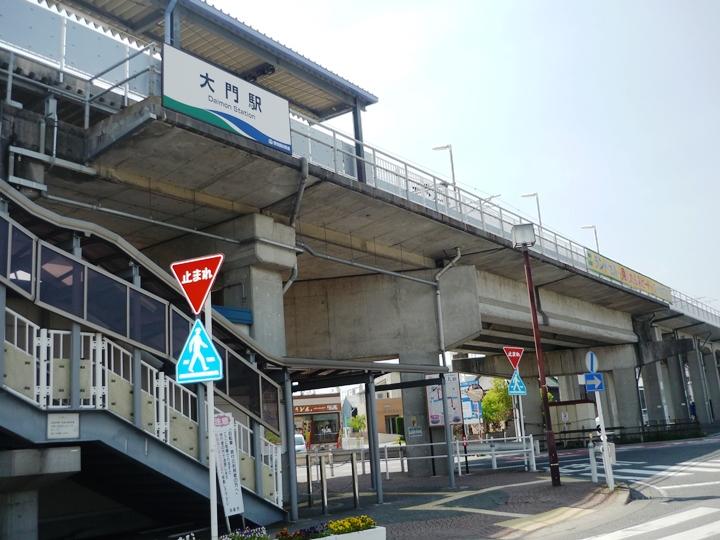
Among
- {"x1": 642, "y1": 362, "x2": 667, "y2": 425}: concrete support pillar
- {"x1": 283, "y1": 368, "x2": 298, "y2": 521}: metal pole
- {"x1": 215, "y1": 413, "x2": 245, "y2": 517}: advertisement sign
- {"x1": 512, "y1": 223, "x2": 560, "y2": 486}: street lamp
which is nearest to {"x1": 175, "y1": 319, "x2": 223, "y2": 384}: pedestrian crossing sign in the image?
{"x1": 215, "y1": 413, "x2": 245, "y2": 517}: advertisement sign

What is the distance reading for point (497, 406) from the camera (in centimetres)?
7794

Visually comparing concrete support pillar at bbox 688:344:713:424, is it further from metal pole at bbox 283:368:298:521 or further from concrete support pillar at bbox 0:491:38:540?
concrete support pillar at bbox 0:491:38:540

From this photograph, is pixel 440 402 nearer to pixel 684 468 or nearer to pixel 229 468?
pixel 684 468

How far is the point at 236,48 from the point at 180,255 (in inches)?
235

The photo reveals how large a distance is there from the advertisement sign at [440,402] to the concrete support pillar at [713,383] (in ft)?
147

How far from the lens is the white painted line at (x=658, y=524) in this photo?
1037 centimetres

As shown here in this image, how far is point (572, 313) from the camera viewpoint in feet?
113

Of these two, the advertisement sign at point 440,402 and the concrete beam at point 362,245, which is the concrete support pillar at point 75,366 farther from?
the advertisement sign at point 440,402

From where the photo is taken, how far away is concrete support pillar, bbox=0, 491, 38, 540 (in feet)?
31.1

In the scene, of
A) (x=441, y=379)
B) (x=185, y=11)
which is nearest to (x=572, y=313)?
(x=441, y=379)

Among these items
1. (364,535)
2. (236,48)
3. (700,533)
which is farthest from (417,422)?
(364,535)

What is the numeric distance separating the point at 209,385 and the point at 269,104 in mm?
9269

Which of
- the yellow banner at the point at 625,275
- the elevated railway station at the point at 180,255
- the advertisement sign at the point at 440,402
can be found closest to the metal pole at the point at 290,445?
the elevated railway station at the point at 180,255

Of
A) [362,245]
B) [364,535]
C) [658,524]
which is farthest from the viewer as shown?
[362,245]
